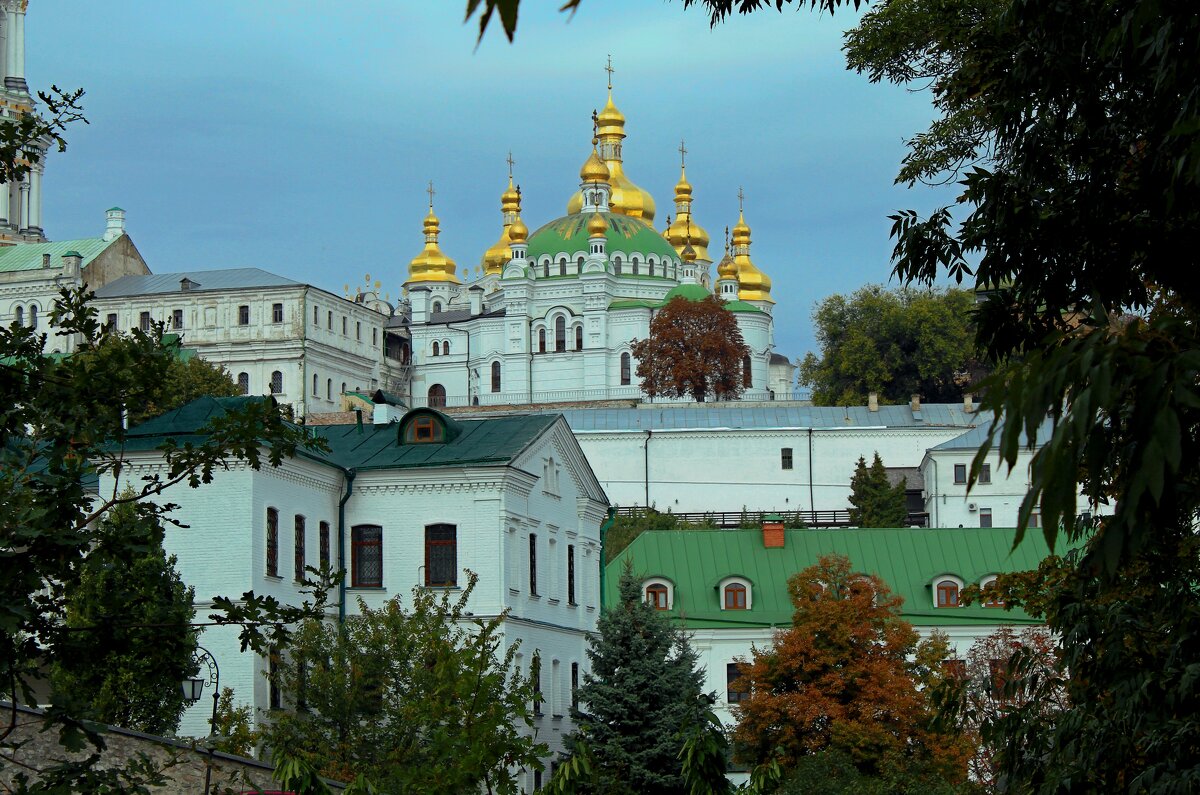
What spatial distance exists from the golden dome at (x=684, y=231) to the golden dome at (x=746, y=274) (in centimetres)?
217

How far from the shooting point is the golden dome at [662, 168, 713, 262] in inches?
4998

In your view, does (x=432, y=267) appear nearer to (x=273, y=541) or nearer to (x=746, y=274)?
(x=746, y=274)

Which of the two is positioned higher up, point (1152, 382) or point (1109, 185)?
point (1109, 185)

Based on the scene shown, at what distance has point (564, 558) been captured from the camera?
36281 millimetres

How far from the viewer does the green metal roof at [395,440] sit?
31484mm

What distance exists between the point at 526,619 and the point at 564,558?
3.20m

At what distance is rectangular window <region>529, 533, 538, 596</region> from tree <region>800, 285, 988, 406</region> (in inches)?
2437

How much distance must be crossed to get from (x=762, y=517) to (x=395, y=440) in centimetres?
4206

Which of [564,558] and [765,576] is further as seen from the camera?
[765,576]

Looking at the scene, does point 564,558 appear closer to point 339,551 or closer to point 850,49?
point 339,551

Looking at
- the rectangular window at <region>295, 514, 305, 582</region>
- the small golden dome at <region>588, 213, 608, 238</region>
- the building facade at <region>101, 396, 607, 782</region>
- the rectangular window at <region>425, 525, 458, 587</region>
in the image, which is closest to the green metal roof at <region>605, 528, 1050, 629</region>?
the building facade at <region>101, 396, 607, 782</region>

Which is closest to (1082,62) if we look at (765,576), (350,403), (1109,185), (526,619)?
(1109,185)

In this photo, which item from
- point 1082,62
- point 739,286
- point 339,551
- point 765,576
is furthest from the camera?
point 739,286

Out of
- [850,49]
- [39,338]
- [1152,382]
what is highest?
[850,49]
